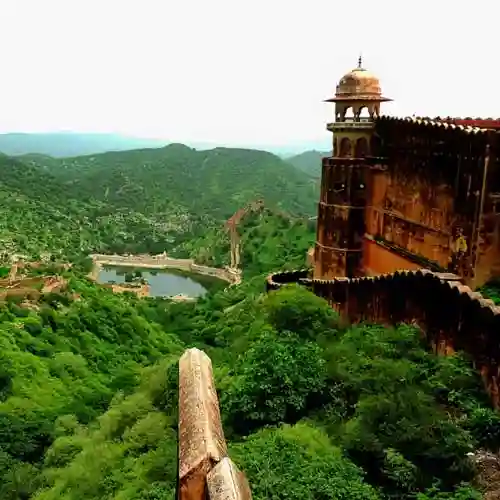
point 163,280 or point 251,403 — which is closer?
point 251,403

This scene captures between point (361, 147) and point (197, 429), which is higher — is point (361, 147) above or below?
above

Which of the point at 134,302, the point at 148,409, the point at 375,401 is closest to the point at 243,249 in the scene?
the point at 134,302

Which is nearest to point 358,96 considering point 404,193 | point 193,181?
point 404,193

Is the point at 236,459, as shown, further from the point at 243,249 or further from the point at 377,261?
the point at 243,249

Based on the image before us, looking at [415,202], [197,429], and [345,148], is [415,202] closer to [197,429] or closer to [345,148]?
[345,148]

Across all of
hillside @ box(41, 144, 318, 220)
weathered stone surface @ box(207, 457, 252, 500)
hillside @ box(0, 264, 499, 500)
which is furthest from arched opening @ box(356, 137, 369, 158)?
hillside @ box(41, 144, 318, 220)

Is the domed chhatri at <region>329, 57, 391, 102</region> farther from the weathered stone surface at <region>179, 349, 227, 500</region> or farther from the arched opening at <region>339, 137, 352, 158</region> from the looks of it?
the weathered stone surface at <region>179, 349, 227, 500</region>

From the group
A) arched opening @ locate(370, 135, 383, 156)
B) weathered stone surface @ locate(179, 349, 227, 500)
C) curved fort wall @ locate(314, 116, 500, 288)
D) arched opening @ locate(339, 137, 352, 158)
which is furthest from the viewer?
arched opening @ locate(339, 137, 352, 158)
